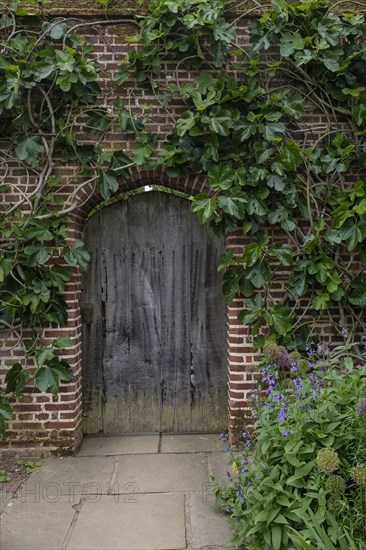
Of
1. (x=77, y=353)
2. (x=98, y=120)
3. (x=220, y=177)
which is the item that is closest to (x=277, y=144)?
(x=220, y=177)

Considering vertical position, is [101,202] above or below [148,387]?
above

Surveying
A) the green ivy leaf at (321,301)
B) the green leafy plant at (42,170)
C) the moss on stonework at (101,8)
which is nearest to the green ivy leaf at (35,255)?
the green leafy plant at (42,170)

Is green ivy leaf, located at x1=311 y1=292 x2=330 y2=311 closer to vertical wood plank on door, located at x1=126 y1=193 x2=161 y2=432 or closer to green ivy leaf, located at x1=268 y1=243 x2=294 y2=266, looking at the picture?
green ivy leaf, located at x1=268 y1=243 x2=294 y2=266

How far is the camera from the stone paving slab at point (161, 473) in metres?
3.88

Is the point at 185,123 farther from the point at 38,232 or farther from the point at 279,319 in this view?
the point at 279,319

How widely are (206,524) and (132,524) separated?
442 millimetres

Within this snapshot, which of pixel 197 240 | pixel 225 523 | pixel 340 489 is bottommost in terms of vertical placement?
pixel 225 523

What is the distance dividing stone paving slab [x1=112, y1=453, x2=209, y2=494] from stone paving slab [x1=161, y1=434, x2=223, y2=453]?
0.36ft

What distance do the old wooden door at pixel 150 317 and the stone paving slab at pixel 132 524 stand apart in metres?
1.26

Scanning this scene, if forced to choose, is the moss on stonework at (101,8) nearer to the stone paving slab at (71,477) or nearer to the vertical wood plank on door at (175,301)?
the vertical wood plank on door at (175,301)

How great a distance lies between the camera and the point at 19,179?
451cm

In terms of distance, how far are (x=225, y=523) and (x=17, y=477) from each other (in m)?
1.65

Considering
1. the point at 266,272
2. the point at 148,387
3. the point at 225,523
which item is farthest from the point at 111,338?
the point at 225,523

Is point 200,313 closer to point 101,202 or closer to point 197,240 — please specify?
point 197,240
